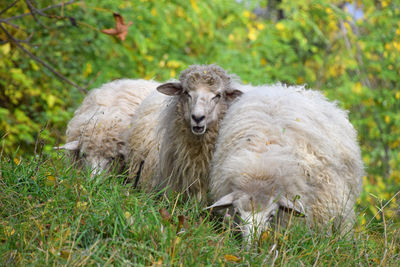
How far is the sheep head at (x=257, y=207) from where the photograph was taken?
3.18 metres

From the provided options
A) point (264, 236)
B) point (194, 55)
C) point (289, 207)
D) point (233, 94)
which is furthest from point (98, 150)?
point (194, 55)

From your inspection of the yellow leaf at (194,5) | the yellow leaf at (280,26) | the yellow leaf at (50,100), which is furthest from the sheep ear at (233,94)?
the yellow leaf at (280,26)

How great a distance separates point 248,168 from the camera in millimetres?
3467

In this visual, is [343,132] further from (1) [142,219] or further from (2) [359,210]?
(1) [142,219]

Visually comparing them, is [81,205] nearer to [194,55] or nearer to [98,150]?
[98,150]

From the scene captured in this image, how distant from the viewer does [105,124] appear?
5371 millimetres

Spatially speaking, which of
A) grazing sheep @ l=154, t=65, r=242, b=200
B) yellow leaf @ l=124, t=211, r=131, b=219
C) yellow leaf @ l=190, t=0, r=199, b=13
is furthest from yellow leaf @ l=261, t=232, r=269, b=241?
yellow leaf @ l=190, t=0, r=199, b=13

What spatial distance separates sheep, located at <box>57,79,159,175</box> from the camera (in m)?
5.16

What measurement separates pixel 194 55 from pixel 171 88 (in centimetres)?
653

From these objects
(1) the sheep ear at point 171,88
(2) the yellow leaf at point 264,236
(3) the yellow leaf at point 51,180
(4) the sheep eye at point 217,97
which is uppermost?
(4) the sheep eye at point 217,97

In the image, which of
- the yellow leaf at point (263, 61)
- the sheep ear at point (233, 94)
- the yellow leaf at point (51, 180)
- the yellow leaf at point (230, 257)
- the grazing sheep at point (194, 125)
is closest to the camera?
the yellow leaf at point (230, 257)

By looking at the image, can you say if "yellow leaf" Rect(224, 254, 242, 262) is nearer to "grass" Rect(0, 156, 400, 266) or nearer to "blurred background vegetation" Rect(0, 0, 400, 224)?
"grass" Rect(0, 156, 400, 266)

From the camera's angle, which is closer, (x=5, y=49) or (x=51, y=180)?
(x=51, y=180)

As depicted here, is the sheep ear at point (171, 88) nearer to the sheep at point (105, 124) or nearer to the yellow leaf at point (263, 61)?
the sheep at point (105, 124)
